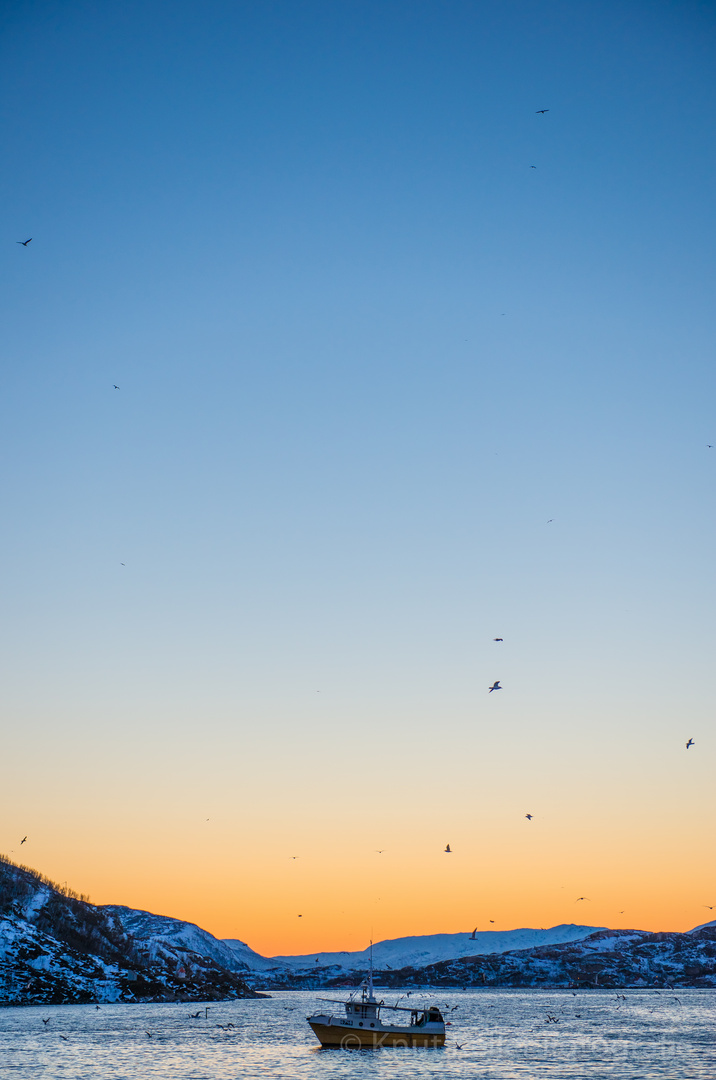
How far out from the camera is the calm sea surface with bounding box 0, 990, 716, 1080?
257 feet

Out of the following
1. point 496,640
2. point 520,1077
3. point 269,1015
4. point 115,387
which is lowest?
point 269,1015

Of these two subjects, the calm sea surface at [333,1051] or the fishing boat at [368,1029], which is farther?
the fishing boat at [368,1029]

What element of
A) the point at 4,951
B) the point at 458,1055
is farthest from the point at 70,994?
the point at 458,1055

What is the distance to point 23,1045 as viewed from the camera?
98.7m

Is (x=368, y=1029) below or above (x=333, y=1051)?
above

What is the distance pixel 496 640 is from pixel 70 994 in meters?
191

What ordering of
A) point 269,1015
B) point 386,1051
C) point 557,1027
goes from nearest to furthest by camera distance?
1. point 386,1051
2. point 557,1027
3. point 269,1015

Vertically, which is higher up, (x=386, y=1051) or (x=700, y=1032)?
(x=386, y=1051)

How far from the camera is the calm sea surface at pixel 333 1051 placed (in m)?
78.3

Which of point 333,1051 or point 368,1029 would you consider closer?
point 368,1029

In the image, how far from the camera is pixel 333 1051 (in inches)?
4043

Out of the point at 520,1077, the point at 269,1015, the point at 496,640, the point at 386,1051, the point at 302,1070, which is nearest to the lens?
the point at 496,640

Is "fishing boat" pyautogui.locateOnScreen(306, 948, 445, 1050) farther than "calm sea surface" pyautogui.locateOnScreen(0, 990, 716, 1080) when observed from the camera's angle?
Yes

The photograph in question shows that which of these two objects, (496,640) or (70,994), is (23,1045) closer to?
(496,640)
